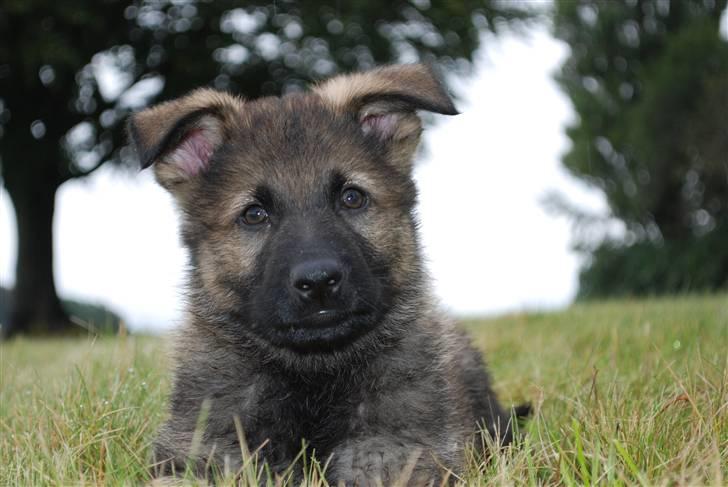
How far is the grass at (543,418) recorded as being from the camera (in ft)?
10.6

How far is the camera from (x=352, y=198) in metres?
3.80

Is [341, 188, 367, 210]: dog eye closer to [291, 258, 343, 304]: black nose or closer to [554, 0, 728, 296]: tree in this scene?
[291, 258, 343, 304]: black nose

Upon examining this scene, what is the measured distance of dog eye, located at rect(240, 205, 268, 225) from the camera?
12.3 ft

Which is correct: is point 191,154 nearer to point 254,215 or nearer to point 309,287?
point 254,215

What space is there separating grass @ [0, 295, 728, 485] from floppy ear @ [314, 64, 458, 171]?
139 cm

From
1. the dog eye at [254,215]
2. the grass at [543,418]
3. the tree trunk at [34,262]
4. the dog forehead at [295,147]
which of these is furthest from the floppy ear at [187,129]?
the tree trunk at [34,262]

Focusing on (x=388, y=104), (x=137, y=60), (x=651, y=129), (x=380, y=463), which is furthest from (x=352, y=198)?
(x=651, y=129)

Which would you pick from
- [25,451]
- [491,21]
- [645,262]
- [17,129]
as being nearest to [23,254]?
[17,129]

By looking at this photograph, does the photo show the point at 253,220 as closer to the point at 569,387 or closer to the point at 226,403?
the point at 226,403

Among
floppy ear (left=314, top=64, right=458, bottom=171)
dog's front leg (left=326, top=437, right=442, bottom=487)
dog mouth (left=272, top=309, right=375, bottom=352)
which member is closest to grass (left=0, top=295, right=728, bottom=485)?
dog's front leg (left=326, top=437, right=442, bottom=487)

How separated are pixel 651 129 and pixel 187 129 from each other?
859 inches

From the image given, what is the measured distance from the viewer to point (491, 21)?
1490 centimetres

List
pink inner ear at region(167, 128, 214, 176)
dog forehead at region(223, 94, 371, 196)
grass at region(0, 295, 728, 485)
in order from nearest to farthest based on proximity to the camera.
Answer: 1. grass at region(0, 295, 728, 485)
2. dog forehead at region(223, 94, 371, 196)
3. pink inner ear at region(167, 128, 214, 176)

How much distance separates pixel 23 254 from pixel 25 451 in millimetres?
14418
